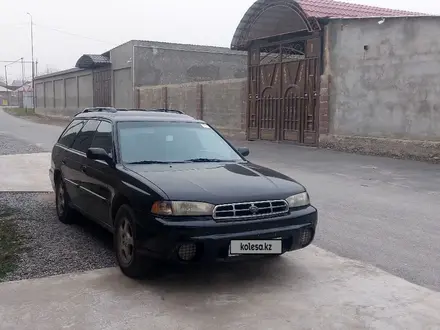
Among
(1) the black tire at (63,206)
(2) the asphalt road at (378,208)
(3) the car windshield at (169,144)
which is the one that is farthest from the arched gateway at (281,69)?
(3) the car windshield at (169,144)

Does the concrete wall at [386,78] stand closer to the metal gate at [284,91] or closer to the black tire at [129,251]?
the metal gate at [284,91]

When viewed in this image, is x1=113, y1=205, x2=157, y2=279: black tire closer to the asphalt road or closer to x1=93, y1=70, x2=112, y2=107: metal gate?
the asphalt road

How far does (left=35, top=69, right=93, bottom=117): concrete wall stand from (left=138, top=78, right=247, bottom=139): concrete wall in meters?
14.9

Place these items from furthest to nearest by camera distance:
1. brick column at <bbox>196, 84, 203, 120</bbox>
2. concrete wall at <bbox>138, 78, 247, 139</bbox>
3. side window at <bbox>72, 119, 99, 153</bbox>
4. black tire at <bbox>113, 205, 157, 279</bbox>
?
brick column at <bbox>196, 84, 203, 120</bbox>
concrete wall at <bbox>138, 78, 247, 139</bbox>
side window at <bbox>72, 119, 99, 153</bbox>
black tire at <bbox>113, 205, 157, 279</bbox>

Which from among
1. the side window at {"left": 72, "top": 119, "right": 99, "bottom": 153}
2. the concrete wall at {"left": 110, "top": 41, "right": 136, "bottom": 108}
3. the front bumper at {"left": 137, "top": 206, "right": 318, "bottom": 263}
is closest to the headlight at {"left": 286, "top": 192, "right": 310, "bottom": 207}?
the front bumper at {"left": 137, "top": 206, "right": 318, "bottom": 263}

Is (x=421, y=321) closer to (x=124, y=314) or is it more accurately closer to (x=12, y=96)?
(x=124, y=314)

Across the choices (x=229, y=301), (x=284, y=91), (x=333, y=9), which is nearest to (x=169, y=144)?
(x=229, y=301)

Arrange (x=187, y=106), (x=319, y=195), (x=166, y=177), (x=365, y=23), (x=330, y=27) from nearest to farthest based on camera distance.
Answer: (x=166, y=177) < (x=319, y=195) < (x=365, y=23) < (x=330, y=27) < (x=187, y=106)

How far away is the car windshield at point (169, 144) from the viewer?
17.7 feet

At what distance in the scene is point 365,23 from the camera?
15539 mm

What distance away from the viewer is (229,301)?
4207mm

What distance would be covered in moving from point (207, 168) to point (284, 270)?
1269 mm

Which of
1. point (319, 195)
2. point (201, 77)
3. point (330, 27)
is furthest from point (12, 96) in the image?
point (319, 195)

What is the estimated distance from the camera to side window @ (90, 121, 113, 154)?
562 cm
